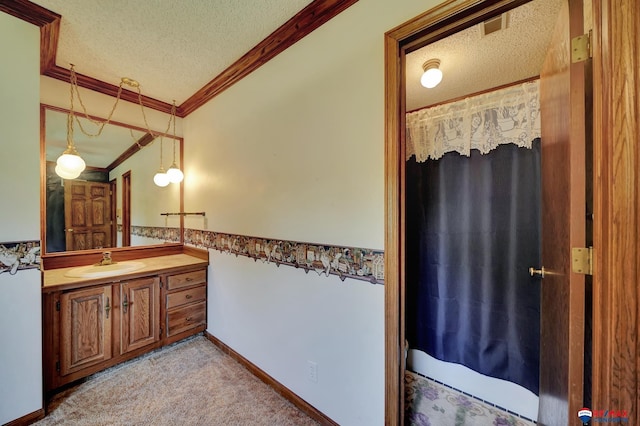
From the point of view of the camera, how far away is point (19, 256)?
4.63 feet

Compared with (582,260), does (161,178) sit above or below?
above

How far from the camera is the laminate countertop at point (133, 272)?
5.40 ft

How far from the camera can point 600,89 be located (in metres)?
0.65

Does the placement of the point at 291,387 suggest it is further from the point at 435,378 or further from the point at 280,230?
the point at 435,378

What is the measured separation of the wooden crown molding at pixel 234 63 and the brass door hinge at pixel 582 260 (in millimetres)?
1453

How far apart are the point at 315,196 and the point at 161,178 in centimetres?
199

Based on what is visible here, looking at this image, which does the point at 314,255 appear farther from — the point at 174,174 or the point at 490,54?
the point at 174,174

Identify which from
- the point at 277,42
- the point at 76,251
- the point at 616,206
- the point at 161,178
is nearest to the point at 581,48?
the point at 616,206

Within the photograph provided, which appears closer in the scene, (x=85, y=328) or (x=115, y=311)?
(x=85, y=328)

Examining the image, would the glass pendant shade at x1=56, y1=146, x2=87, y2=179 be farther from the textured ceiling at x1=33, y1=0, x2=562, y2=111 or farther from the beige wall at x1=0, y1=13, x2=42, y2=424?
the textured ceiling at x1=33, y1=0, x2=562, y2=111

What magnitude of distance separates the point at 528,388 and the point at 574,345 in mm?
1209

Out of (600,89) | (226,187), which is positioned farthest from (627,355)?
(226,187)

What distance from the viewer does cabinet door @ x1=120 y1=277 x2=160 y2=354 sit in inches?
76.2

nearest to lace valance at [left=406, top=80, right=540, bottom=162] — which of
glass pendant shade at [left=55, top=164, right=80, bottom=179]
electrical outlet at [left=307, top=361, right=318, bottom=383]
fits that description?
electrical outlet at [left=307, top=361, right=318, bottom=383]
